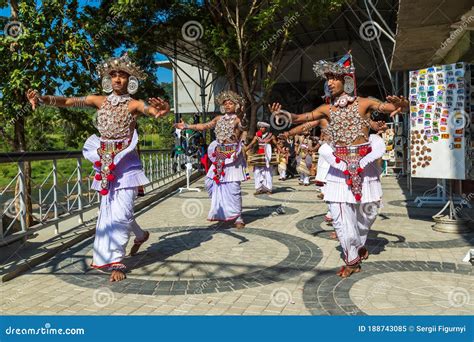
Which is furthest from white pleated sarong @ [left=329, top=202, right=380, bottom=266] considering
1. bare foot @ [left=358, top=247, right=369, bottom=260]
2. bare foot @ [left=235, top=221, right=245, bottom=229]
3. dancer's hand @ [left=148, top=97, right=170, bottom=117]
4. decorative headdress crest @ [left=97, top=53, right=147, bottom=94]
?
bare foot @ [left=235, top=221, right=245, bottom=229]

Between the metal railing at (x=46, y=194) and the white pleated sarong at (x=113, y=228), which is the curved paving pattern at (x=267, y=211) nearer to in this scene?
the metal railing at (x=46, y=194)

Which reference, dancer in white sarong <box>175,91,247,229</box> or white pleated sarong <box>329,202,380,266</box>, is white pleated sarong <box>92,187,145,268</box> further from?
dancer in white sarong <box>175,91,247,229</box>

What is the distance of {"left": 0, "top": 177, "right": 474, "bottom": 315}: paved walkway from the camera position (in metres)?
3.69

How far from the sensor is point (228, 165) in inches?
290

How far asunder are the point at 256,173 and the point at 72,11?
606 cm

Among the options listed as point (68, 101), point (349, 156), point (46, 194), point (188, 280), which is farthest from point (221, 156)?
point (188, 280)

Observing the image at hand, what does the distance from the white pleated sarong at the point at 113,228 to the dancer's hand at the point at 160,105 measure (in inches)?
37.0

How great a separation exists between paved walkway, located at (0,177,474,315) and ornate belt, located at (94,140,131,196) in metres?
1.00

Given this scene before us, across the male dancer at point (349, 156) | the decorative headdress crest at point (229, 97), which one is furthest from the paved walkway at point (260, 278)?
the decorative headdress crest at point (229, 97)

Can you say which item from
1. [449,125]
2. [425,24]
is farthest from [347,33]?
[449,125]

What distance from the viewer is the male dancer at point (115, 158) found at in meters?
4.62

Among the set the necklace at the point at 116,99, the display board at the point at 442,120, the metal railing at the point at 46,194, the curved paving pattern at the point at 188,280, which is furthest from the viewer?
the display board at the point at 442,120

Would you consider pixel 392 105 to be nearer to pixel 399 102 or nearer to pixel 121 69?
pixel 399 102

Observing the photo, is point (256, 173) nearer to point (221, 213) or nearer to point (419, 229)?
point (221, 213)
